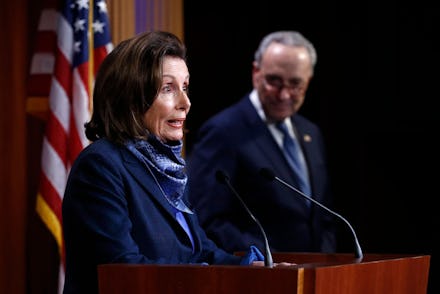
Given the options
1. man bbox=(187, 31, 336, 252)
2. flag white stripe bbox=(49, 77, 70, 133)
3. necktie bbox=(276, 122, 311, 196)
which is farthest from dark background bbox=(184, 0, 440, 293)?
flag white stripe bbox=(49, 77, 70, 133)

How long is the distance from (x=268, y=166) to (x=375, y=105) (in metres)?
1.71

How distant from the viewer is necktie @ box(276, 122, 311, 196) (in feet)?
14.3

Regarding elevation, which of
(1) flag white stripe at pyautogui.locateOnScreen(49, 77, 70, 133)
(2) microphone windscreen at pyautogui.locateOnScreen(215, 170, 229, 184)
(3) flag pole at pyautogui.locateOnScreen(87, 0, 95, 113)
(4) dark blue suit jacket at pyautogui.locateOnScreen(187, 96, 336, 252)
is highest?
(3) flag pole at pyautogui.locateOnScreen(87, 0, 95, 113)

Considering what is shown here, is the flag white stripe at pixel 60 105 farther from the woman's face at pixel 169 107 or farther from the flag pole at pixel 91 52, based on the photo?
the woman's face at pixel 169 107

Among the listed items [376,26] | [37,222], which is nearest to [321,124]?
[376,26]

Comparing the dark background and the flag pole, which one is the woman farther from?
the dark background

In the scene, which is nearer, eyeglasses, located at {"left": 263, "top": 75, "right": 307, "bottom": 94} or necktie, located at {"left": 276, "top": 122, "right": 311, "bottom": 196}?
necktie, located at {"left": 276, "top": 122, "right": 311, "bottom": 196}

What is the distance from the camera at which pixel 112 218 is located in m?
2.41

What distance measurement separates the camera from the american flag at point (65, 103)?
3898 mm

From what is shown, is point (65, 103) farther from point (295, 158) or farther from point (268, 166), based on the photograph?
point (295, 158)

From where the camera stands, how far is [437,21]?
220 inches

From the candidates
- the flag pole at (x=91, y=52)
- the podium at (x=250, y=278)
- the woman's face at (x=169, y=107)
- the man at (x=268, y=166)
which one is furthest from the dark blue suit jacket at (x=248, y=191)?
the podium at (x=250, y=278)

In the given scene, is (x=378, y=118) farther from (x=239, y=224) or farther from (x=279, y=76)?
(x=239, y=224)

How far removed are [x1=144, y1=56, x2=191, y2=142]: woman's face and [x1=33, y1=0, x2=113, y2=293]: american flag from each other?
1.30 meters
